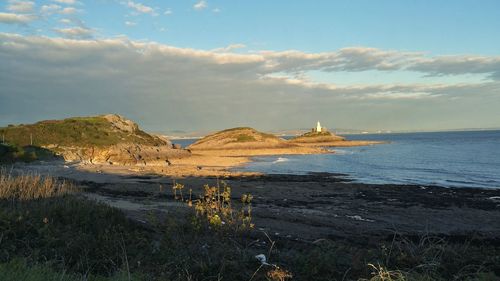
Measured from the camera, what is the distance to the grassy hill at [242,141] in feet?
341

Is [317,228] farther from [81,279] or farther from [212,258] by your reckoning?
[81,279]

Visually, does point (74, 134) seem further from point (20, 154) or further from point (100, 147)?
point (20, 154)

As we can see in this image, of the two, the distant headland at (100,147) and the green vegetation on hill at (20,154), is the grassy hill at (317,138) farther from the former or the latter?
the green vegetation on hill at (20,154)

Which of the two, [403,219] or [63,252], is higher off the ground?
[63,252]

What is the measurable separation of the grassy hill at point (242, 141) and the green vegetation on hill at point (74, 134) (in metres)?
41.1

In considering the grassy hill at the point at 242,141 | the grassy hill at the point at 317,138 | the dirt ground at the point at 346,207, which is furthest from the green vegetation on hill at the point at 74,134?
the grassy hill at the point at 317,138

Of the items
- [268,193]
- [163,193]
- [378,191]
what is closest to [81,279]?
[163,193]

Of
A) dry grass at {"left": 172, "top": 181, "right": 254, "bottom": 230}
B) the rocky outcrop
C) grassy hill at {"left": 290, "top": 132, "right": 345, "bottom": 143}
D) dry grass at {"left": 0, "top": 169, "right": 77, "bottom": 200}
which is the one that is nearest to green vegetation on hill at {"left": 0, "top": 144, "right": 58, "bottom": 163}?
the rocky outcrop

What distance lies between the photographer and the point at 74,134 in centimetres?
5469

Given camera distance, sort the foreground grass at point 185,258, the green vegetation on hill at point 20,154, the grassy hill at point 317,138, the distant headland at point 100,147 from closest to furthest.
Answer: the foreground grass at point 185,258 → the green vegetation on hill at point 20,154 → the distant headland at point 100,147 → the grassy hill at point 317,138

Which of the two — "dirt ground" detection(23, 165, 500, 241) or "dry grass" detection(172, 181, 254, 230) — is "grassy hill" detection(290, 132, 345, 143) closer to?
"dirt ground" detection(23, 165, 500, 241)

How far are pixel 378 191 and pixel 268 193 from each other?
24.2ft

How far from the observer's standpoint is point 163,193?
22844 mm

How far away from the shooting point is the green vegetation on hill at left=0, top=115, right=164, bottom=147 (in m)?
51.4
